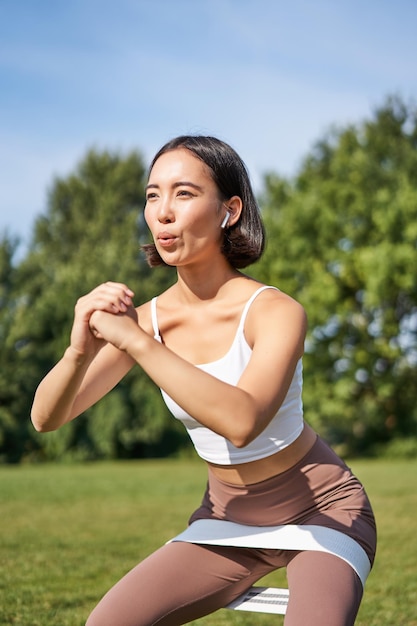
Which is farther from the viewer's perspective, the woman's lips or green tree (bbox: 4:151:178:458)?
green tree (bbox: 4:151:178:458)

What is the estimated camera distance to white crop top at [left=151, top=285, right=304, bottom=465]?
294 centimetres

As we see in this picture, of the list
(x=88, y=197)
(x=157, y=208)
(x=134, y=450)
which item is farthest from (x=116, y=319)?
(x=88, y=197)

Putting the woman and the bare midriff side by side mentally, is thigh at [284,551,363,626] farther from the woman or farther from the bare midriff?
the bare midriff

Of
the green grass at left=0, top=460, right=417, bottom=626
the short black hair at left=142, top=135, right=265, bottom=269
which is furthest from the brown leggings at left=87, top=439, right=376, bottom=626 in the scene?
the green grass at left=0, top=460, right=417, bottom=626

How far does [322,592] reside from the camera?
2764mm

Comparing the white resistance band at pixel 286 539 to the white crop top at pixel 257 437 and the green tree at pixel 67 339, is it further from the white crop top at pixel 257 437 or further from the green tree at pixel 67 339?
the green tree at pixel 67 339

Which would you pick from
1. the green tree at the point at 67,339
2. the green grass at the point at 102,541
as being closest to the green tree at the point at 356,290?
the green tree at the point at 67,339

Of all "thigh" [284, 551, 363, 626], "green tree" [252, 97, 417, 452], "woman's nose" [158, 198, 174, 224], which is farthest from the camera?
"green tree" [252, 97, 417, 452]

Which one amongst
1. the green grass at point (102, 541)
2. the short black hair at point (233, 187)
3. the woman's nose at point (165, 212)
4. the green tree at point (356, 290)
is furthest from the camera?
the green tree at point (356, 290)

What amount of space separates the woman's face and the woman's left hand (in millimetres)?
459

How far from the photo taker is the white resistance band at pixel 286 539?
116 inches

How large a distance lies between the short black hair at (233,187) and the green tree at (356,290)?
3143cm

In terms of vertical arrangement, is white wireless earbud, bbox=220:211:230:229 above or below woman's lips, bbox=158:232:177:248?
above

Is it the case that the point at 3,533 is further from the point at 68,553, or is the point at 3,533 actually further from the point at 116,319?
the point at 116,319
